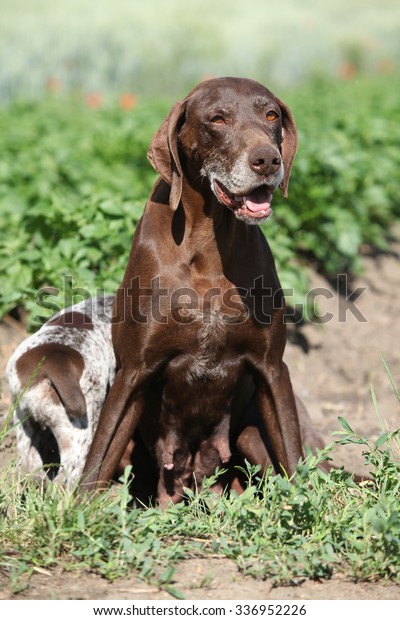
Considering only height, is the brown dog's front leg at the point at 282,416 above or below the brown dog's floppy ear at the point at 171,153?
below

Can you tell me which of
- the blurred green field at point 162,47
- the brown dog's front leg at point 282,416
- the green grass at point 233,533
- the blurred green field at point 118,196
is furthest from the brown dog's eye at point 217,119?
the blurred green field at point 162,47

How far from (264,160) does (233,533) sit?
1.52 m

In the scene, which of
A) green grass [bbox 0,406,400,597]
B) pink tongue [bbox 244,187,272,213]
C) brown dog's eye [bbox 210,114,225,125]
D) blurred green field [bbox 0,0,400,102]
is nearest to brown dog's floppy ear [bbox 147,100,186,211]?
brown dog's eye [bbox 210,114,225,125]

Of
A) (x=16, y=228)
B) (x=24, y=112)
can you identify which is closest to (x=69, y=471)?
(x=16, y=228)

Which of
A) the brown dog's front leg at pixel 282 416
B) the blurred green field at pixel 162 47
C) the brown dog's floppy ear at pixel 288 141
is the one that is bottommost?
the brown dog's front leg at pixel 282 416

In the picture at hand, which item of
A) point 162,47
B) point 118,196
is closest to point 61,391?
point 118,196

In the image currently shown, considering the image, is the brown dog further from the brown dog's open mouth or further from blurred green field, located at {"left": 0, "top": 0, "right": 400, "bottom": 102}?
blurred green field, located at {"left": 0, "top": 0, "right": 400, "bottom": 102}

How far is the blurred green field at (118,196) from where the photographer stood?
5.97 m

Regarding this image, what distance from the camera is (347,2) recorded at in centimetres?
3447

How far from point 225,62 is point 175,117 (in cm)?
1579

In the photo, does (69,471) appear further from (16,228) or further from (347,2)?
(347,2)

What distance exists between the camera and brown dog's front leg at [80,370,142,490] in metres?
4.34

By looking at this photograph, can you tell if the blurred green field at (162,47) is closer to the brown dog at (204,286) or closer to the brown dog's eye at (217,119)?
the brown dog at (204,286)

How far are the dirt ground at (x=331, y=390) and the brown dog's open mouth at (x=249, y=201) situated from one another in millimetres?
1489
